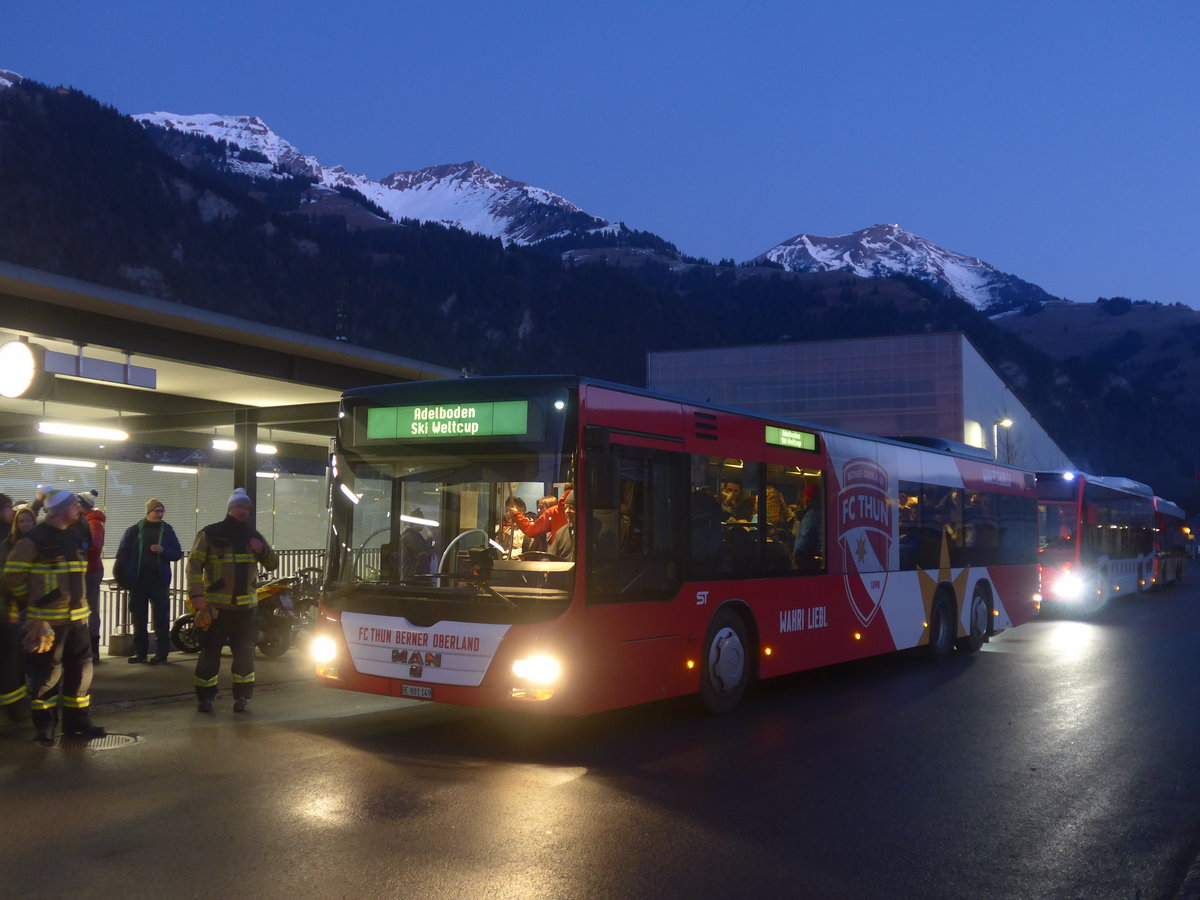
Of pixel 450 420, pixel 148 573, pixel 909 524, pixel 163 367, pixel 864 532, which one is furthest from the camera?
pixel 163 367

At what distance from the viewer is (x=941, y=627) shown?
15.3m

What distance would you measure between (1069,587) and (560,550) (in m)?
20.1

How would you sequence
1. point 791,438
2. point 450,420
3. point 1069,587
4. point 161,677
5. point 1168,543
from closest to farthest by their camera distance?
point 450,420, point 791,438, point 161,677, point 1069,587, point 1168,543

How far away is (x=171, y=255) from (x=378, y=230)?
140 ft

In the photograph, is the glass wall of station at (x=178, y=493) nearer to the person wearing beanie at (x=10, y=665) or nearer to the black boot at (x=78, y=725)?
the person wearing beanie at (x=10, y=665)

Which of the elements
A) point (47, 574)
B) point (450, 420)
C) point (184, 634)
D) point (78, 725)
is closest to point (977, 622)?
point (450, 420)

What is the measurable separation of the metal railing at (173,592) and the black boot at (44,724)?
4.77m

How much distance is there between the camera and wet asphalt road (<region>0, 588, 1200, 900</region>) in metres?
5.55

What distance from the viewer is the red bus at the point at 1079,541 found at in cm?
2586

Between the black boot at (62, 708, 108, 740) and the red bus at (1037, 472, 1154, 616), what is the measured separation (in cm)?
1955

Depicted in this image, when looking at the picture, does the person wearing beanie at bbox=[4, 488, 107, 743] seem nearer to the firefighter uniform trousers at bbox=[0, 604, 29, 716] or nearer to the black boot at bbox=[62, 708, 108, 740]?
the black boot at bbox=[62, 708, 108, 740]

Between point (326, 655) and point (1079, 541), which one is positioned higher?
point (1079, 541)

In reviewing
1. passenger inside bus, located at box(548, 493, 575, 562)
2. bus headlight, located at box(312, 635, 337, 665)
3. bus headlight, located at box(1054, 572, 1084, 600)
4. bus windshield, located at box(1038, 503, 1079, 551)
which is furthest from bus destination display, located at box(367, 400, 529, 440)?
bus windshield, located at box(1038, 503, 1079, 551)

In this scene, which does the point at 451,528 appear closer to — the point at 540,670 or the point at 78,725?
the point at 540,670
